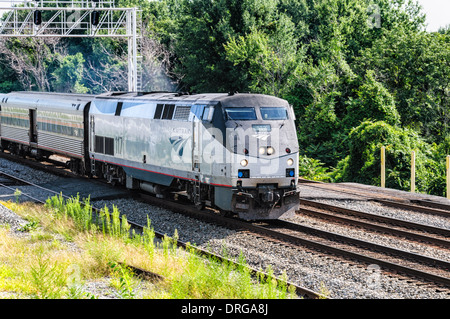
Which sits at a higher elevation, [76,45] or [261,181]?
[76,45]

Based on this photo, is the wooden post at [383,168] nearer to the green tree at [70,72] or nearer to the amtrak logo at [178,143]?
the amtrak logo at [178,143]

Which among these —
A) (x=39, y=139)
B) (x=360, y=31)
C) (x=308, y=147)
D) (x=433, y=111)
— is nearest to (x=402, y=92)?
(x=433, y=111)

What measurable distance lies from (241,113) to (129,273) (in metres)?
5.68

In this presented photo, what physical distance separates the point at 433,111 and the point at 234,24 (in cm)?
1678

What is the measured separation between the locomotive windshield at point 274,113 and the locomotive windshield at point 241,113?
298mm

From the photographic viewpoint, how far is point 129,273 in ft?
35.4

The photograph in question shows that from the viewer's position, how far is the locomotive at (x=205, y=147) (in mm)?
14781

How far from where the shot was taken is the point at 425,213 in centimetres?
1723

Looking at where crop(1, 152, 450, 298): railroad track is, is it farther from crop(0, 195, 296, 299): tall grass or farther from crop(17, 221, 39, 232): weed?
crop(17, 221, 39, 232): weed

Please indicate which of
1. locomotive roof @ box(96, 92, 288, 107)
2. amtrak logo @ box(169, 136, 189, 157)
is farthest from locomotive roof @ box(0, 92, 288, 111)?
amtrak logo @ box(169, 136, 189, 157)

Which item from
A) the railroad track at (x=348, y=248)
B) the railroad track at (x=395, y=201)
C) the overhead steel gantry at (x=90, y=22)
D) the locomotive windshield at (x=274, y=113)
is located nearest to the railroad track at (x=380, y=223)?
the railroad track at (x=348, y=248)

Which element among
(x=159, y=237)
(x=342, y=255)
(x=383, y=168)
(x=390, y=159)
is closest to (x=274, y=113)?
(x=159, y=237)

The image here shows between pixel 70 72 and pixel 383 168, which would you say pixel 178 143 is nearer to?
pixel 383 168

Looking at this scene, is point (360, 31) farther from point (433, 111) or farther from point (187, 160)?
point (187, 160)
